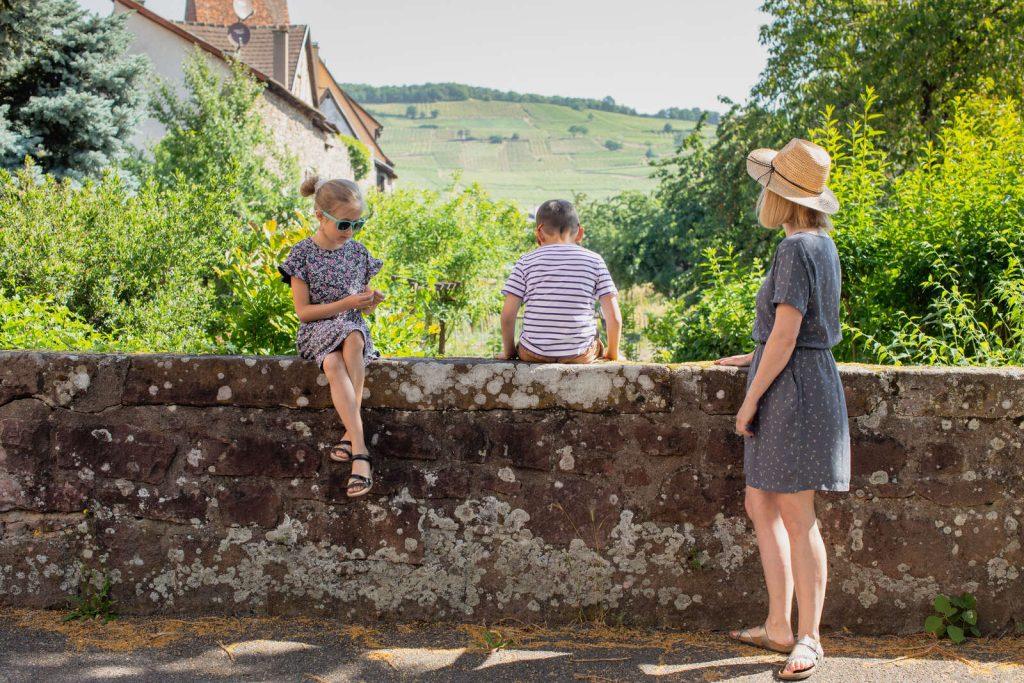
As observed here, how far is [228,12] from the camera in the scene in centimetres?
4238

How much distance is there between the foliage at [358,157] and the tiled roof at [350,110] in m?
2.72

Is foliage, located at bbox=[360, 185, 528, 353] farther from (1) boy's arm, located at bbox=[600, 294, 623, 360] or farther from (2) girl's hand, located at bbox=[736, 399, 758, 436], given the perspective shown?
(2) girl's hand, located at bbox=[736, 399, 758, 436]

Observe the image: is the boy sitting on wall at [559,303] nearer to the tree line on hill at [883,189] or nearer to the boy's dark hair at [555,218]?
the boy's dark hair at [555,218]

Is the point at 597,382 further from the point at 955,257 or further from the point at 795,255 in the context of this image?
the point at 955,257

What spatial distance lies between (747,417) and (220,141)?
60.8 ft

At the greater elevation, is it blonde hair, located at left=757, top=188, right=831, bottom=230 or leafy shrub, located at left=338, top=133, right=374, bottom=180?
leafy shrub, located at left=338, top=133, right=374, bottom=180

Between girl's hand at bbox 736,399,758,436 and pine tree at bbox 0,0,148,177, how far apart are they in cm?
1395

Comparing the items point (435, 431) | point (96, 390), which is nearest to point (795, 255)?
point (435, 431)

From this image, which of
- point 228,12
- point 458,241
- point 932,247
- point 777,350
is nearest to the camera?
point 777,350

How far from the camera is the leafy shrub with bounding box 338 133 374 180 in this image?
137 ft

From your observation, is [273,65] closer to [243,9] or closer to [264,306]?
[243,9]

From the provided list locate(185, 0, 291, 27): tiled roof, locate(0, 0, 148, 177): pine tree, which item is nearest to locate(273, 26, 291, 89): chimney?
locate(185, 0, 291, 27): tiled roof

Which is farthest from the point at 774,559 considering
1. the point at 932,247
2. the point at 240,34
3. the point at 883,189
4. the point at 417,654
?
the point at 240,34

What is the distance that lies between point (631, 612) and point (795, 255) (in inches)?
58.5
